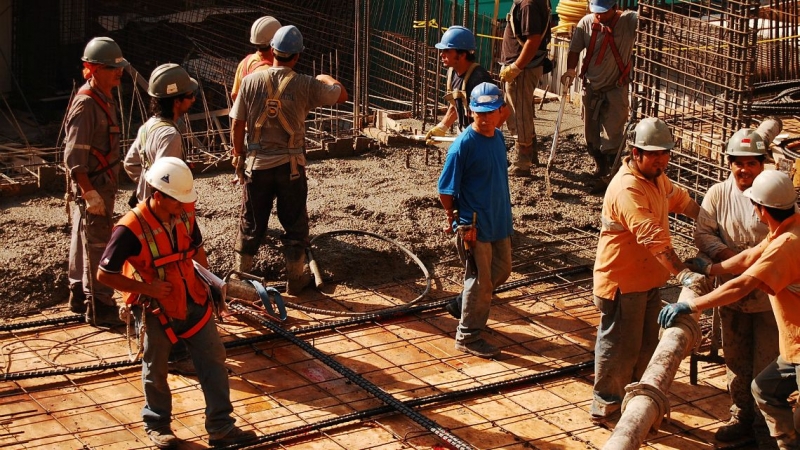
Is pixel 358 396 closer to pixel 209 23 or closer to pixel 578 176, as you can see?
pixel 578 176

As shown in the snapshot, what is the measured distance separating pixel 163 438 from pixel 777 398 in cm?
341

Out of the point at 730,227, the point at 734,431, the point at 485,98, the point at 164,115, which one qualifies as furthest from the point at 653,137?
the point at 164,115

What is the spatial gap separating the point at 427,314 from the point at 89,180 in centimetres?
267

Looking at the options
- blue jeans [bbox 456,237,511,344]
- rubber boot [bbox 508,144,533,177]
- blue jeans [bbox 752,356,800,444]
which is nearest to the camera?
blue jeans [bbox 752,356,800,444]

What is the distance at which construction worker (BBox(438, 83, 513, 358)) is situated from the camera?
24.7 feet

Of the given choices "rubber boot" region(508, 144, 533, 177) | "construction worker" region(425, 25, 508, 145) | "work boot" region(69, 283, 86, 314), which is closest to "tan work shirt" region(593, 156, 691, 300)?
"construction worker" region(425, 25, 508, 145)

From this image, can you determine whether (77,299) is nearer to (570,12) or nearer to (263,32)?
(263,32)

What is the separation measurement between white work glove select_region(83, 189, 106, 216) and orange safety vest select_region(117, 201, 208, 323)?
5.35ft

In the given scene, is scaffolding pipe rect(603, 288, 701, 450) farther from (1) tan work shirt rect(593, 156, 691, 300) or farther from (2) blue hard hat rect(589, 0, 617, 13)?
(2) blue hard hat rect(589, 0, 617, 13)

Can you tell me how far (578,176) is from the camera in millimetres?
11508

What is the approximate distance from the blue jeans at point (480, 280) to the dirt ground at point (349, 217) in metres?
1.57

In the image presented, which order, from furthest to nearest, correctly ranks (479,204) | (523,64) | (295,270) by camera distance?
(523,64)
(295,270)
(479,204)

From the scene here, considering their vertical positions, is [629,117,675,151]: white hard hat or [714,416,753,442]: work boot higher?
[629,117,675,151]: white hard hat

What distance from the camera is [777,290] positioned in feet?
18.8
